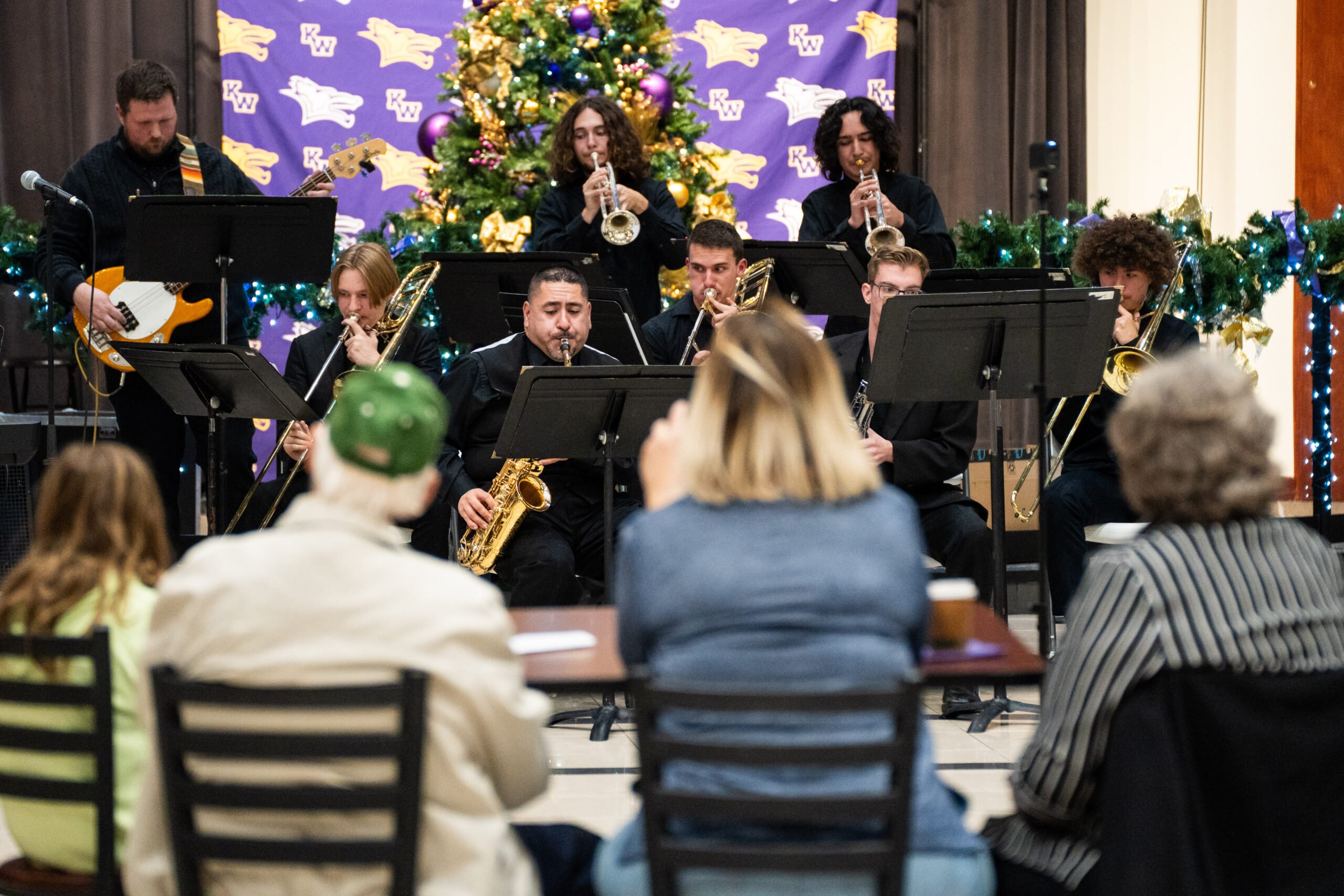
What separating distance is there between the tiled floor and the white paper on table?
3.09ft

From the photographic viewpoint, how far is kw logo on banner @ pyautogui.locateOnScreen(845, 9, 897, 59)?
840 cm

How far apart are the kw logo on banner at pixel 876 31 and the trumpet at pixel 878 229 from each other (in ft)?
10.3

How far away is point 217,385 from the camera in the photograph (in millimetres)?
4434

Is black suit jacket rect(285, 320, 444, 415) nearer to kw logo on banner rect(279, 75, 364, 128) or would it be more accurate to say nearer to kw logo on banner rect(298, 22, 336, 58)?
kw logo on banner rect(279, 75, 364, 128)

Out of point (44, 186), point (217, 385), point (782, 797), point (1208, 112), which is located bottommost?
→ point (782, 797)

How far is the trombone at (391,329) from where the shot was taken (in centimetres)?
509

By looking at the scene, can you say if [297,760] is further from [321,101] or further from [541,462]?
[321,101]

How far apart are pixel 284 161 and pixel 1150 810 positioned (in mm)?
7145

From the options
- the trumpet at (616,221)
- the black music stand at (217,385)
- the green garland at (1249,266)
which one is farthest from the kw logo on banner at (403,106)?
the green garland at (1249,266)

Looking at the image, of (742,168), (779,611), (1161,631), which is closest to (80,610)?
(779,611)

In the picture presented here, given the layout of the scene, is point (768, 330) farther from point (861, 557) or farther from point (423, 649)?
point (423, 649)

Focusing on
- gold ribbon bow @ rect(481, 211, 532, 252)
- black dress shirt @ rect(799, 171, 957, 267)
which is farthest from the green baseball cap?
gold ribbon bow @ rect(481, 211, 532, 252)

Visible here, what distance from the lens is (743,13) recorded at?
8.32 meters

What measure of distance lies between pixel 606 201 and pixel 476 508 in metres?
A: 1.68
